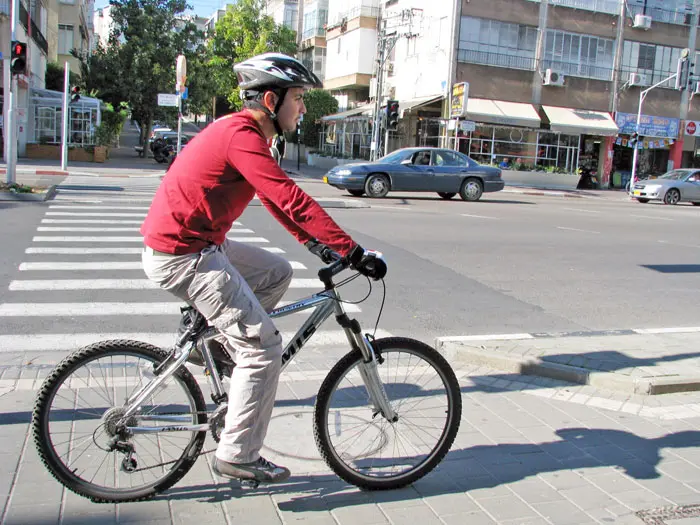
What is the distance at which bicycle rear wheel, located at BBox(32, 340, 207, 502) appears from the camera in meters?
3.15

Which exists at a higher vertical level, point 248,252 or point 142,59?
point 142,59

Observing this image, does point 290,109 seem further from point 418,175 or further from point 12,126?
point 418,175

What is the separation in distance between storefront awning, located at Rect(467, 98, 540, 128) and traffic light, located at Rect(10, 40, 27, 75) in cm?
2301

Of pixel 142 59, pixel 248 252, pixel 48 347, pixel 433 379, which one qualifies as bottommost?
pixel 48 347

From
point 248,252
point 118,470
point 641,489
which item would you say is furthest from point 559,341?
point 118,470

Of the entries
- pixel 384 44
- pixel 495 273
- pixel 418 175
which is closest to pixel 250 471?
pixel 495 273

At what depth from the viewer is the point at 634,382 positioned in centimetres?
500

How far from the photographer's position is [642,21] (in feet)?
129

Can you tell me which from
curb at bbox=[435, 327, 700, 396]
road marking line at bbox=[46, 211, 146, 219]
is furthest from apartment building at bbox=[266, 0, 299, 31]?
curb at bbox=[435, 327, 700, 396]

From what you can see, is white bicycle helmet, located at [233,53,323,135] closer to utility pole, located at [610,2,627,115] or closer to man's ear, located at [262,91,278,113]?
man's ear, located at [262,91,278,113]

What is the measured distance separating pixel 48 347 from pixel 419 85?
3542 cm

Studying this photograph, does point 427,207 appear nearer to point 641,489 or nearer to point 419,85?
point 641,489

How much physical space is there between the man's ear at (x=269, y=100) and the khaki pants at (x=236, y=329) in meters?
0.64

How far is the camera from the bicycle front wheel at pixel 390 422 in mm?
3375
